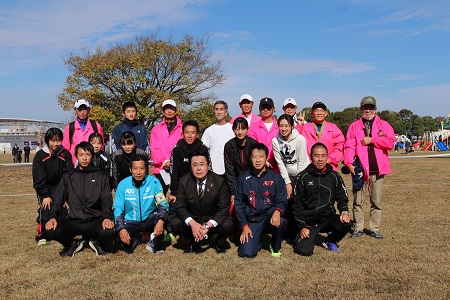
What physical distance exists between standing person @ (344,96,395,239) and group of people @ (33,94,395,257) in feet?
0.05

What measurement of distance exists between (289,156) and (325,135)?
803mm

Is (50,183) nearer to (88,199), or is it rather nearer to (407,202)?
(88,199)

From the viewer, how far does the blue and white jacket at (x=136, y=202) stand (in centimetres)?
540

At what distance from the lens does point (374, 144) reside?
5.99 m

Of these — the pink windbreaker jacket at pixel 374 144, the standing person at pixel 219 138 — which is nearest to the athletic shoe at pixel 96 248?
the standing person at pixel 219 138

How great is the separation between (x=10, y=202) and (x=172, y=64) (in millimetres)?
19722


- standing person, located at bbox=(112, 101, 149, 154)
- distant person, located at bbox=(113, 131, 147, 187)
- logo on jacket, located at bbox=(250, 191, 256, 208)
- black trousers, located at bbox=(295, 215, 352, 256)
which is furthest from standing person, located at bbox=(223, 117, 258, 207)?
standing person, located at bbox=(112, 101, 149, 154)

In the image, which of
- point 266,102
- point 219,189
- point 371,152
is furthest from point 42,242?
point 371,152

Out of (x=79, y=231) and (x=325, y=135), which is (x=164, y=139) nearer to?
(x=79, y=231)

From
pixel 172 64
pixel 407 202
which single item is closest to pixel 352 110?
pixel 172 64

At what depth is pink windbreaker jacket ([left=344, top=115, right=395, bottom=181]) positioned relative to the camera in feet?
19.5

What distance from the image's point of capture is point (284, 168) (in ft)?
18.7

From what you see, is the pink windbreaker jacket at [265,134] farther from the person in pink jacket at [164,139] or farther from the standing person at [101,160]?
the standing person at [101,160]

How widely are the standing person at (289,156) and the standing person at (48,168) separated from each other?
128 inches
